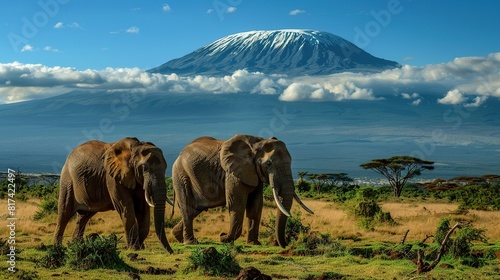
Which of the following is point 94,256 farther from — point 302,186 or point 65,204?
point 302,186

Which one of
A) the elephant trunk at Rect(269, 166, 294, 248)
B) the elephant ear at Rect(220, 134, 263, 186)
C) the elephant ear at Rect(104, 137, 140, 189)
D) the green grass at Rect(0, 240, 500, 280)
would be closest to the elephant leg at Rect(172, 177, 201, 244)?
the elephant ear at Rect(220, 134, 263, 186)

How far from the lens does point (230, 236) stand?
18.6 m

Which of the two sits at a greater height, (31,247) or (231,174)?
(231,174)

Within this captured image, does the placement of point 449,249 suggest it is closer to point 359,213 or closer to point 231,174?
point 231,174

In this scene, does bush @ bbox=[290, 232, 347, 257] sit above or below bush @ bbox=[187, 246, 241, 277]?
below

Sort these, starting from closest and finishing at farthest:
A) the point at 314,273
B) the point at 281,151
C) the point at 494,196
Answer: the point at 314,273
the point at 281,151
the point at 494,196

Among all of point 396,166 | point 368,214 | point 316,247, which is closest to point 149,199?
point 316,247

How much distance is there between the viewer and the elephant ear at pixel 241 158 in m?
18.3

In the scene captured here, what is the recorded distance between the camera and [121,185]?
16.9 m

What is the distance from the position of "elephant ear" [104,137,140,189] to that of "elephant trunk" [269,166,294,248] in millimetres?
3586

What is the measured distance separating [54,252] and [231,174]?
227 inches

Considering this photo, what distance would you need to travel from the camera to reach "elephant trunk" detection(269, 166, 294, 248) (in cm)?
1758

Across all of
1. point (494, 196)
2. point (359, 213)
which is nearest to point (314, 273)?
point (359, 213)

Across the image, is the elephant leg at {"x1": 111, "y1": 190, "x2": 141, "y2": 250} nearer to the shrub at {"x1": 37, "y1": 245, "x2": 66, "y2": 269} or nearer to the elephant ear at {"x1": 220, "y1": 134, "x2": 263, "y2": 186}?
A: the shrub at {"x1": 37, "y1": 245, "x2": 66, "y2": 269}
